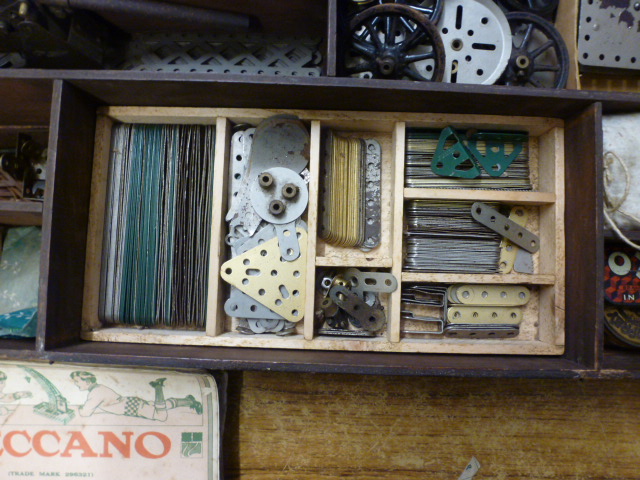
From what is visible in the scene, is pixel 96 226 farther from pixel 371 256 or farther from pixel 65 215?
pixel 371 256

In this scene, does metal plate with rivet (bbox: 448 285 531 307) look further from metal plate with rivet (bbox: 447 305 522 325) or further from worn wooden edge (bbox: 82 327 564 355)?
worn wooden edge (bbox: 82 327 564 355)

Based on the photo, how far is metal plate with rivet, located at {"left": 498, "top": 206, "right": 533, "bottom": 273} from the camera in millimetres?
1522

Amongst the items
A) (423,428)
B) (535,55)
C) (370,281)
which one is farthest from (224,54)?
(423,428)

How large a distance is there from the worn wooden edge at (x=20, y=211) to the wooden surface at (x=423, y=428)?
0.85 meters

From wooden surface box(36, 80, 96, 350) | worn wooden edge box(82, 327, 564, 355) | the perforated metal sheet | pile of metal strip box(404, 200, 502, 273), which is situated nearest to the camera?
wooden surface box(36, 80, 96, 350)

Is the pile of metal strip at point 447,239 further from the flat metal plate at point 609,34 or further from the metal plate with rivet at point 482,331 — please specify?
the flat metal plate at point 609,34

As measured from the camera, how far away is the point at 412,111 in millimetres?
1450

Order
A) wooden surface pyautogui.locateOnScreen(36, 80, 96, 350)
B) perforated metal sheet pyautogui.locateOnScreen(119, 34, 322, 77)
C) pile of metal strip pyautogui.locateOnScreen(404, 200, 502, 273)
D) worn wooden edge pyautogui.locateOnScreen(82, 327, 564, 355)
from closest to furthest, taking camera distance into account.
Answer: wooden surface pyautogui.locateOnScreen(36, 80, 96, 350) < worn wooden edge pyautogui.locateOnScreen(82, 327, 564, 355) < pile of metal strip pyautogui.locateOnScreen(404, 200, 502, 273) < perforated metal sheet pyautogui.locateOnScreen(119, 34, 322, 77)

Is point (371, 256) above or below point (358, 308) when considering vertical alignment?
above

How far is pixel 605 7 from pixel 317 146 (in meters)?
1.16

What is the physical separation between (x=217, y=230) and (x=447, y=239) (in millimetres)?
767

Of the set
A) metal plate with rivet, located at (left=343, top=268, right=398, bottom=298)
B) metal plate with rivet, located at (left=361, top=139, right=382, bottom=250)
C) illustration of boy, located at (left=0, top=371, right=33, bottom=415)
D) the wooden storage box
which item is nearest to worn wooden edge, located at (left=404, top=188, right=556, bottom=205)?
the wooden storage box

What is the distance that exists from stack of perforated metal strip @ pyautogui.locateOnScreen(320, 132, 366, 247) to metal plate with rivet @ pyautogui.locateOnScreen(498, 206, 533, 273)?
1.57ft

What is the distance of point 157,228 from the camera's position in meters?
1.48
